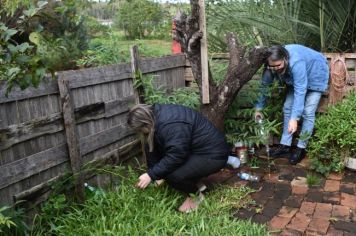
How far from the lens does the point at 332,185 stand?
4.32 metres

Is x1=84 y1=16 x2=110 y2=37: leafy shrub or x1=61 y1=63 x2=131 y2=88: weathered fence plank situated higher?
x1=84 y1=16 x2=110 y2=37: leafy shrub

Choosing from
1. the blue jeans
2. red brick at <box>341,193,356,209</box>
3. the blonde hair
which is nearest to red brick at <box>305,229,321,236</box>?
red brick at <box>341,193,356,209</box>

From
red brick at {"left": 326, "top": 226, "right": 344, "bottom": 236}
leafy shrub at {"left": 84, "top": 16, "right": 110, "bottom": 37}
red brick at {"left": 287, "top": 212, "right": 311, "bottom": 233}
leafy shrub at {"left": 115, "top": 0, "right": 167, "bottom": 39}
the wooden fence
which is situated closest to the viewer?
the wooden fence

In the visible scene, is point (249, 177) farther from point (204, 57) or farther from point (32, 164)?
point (32, 164)

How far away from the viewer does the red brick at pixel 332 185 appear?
421 centimetres

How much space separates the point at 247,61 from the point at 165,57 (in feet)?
3.37

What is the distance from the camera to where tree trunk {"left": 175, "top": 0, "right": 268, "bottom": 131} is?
4.55m

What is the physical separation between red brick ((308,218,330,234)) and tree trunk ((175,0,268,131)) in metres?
1.81

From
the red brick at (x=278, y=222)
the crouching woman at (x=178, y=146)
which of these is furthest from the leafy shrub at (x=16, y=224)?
the red brick at (x=278, y=222)

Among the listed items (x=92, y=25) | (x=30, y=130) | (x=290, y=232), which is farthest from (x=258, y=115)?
(x=92, y=25)

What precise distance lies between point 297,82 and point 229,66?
803 mm

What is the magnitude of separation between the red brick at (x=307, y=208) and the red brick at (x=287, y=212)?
7cm

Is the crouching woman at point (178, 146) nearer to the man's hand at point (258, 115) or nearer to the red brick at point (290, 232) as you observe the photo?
the red brick at point (290, 232)

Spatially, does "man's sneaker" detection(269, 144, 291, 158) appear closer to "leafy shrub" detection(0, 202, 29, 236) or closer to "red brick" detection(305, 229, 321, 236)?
"red brick" detection(305, 229, 321, 236)
